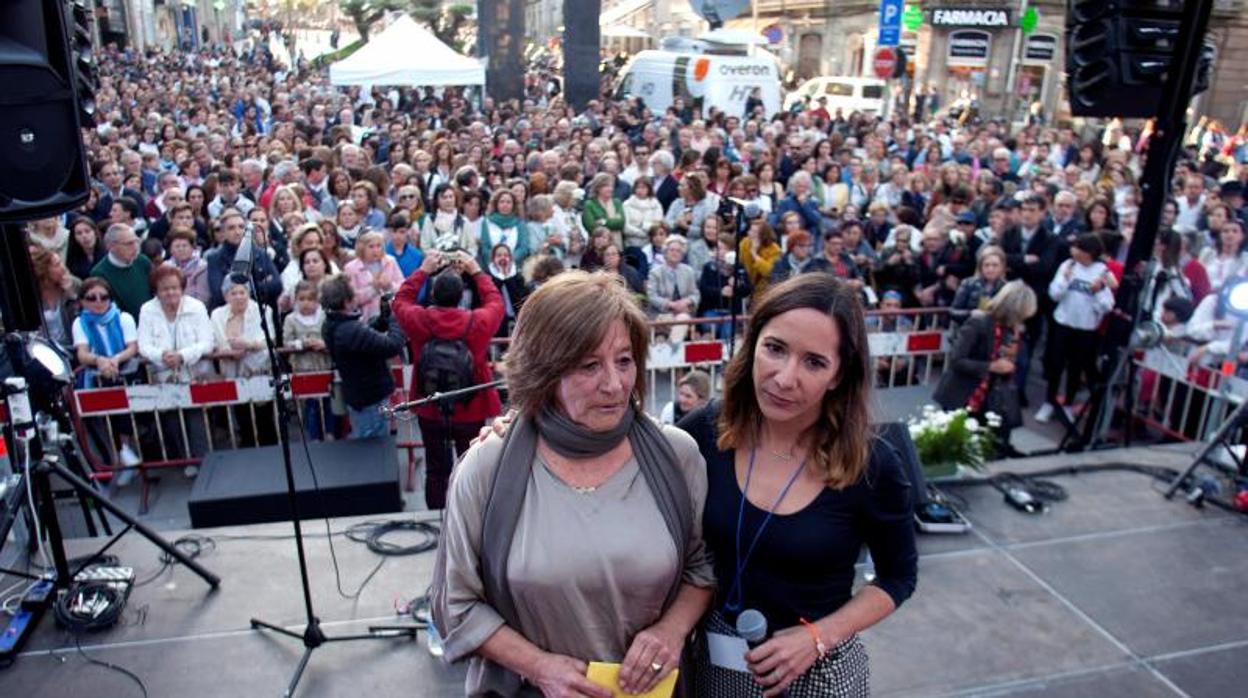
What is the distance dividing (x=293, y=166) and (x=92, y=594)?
24.0ft

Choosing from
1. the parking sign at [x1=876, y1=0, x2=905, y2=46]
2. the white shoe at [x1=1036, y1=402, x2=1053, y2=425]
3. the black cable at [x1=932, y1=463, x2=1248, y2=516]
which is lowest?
the white shoe at [x1=1036, y1=402, x2=1053, y2=425]

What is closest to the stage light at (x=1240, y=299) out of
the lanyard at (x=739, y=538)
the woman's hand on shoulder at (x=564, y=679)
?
the lanyard at (x=739, y=538)

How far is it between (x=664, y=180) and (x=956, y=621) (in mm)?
8311

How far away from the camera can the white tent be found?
17656 mm

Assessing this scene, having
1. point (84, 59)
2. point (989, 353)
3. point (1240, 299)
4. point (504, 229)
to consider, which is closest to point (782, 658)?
point (84, 59)

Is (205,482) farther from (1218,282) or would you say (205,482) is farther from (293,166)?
(1218,282)

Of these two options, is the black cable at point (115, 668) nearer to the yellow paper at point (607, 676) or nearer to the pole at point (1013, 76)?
the yellow paper at point (607, 676)

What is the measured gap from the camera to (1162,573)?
4555 mm

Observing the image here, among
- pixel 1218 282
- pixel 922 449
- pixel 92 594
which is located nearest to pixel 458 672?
pixel 92 594

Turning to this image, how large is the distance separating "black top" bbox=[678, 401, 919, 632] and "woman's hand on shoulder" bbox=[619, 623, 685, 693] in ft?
0.68

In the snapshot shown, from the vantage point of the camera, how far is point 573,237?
8.62 meters

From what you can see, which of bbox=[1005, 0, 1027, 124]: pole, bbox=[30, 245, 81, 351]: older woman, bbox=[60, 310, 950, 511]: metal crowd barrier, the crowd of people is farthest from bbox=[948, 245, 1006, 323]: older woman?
bbox=[1005, 0, 1027, 124]: pole

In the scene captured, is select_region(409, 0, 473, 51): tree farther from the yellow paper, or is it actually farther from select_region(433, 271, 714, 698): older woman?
the yellow paper

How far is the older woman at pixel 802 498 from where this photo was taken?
2.10 meters
